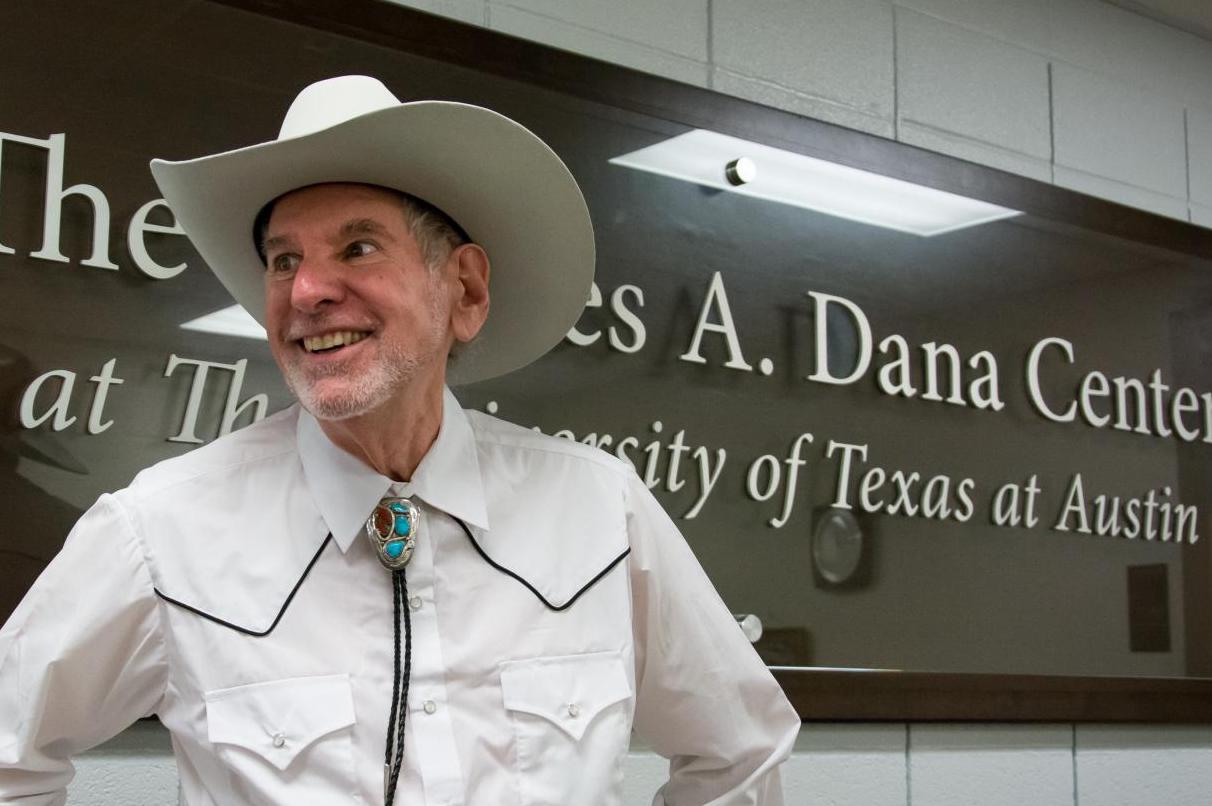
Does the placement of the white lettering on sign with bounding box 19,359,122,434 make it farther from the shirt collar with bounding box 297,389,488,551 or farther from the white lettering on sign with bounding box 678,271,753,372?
the white lettering on sign with bounding box 678,271,753,372

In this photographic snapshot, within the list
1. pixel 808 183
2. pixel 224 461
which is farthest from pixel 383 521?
pixel 808 183

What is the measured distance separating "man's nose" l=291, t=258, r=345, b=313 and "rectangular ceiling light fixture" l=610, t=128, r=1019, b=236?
3.05 ft

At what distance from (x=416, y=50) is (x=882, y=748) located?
1.55 meters

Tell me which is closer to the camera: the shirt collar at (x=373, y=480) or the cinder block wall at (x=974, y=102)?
the shirt collar at (x=373, y=480)

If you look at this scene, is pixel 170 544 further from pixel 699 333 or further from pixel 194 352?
pixel 699 333

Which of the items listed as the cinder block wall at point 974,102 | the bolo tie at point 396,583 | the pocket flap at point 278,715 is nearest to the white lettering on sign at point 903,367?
the cinder block wall at point 974,102

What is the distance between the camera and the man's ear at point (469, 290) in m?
1.68

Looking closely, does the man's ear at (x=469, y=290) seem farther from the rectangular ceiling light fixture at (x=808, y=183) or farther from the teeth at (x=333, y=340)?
the rectangular ceiling light fixture at (x=808, y=183)

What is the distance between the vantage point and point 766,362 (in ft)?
8.21

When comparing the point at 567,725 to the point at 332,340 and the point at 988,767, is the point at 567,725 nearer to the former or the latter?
the point at 332,340

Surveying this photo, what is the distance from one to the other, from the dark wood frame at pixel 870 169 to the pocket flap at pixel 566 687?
0.83 m

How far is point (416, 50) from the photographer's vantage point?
211 cm

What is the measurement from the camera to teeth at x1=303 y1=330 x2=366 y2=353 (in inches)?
59.2

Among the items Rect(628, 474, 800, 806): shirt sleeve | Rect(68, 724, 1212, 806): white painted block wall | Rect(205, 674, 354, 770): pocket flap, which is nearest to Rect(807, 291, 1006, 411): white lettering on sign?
Rect(68, 724, 1212, 806): white painted block wall
